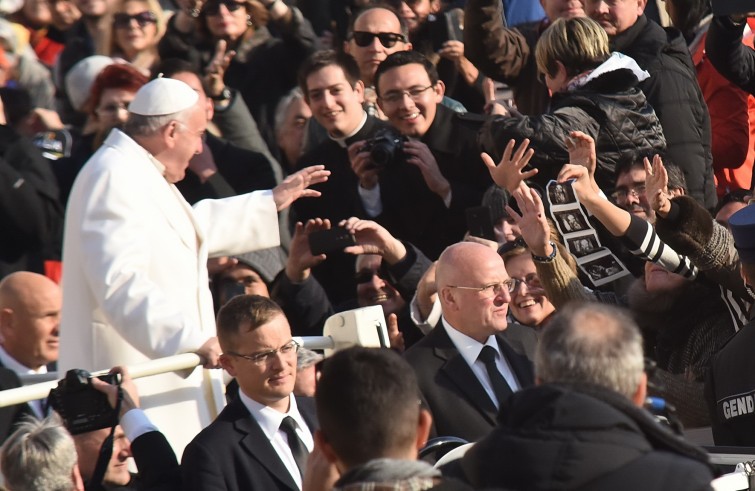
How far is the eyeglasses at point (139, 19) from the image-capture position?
9.21m

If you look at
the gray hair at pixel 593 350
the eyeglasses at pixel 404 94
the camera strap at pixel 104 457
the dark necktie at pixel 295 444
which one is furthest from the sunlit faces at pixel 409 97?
the gray hair at pixel 593 350

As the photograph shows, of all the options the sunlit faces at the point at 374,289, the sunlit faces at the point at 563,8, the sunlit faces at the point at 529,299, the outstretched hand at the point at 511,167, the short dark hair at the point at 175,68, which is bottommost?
the sunlit faces at the point at 374,289

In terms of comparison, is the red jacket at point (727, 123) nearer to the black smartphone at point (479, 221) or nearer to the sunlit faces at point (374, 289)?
the black smartphone at point (479, 221)

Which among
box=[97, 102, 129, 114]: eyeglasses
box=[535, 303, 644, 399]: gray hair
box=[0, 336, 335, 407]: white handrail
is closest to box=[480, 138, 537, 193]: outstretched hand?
box=[0, 336, 335, 407]: white handrail

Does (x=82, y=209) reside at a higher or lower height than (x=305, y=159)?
higher

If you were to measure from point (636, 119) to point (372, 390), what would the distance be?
345 centimetres

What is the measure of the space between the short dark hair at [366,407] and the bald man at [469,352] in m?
2.10

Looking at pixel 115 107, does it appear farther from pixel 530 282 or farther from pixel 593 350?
pixel 593 350

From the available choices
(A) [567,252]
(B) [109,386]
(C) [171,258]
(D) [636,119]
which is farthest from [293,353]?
(D) [636,119]

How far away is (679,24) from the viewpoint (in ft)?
28.1

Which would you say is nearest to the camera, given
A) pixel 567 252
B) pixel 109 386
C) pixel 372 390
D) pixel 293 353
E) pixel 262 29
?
pixel 372 390

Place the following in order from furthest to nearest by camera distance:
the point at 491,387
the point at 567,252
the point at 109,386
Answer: the point at 567,252 → the point at 491,387 → the point at 109,386

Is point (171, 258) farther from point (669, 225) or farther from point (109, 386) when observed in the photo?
point (669, 225)

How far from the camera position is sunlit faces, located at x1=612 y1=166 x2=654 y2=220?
6555mm
